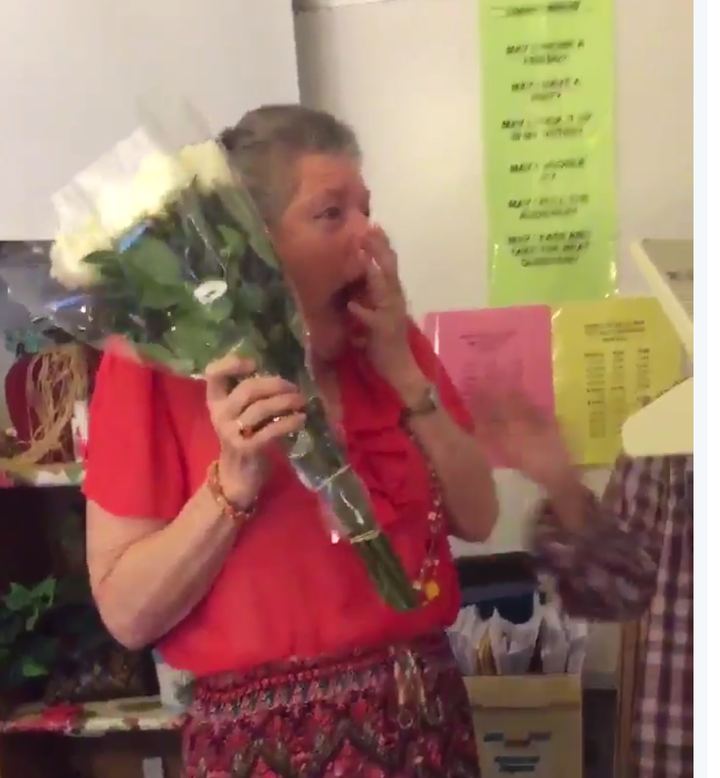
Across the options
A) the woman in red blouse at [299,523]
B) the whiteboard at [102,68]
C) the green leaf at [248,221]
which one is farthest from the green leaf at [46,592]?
the green leaf at [248,221]

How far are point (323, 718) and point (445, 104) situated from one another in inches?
32.8

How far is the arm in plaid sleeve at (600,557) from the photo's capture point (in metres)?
0.79

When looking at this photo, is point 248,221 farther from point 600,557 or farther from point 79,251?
point 600,557

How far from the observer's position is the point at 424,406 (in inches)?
29.4

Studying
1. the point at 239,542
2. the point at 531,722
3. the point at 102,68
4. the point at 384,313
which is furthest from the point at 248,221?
the point at 531,722

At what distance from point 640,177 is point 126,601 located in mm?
914

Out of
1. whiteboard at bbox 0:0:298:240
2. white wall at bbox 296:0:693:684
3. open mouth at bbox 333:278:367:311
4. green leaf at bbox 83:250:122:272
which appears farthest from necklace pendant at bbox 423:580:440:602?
whiteboard at bbox 0:0:298:240

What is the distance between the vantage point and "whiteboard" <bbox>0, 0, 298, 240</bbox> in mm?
1121

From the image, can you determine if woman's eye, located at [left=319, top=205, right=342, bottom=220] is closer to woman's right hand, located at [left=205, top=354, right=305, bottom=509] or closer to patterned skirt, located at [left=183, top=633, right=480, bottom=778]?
woman's right hand, located at [left=205, top=354, right=305, bottom=509]

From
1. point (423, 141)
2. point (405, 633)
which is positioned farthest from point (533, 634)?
point (423, 141)

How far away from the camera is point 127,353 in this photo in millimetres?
678

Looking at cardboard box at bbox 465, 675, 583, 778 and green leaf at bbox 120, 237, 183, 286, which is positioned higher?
green leaf at bbox 120, 237, 183, 286

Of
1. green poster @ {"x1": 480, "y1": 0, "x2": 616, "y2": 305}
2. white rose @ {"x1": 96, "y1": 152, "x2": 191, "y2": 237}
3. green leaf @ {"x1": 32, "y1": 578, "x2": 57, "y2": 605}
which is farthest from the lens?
green leaf @ {"x1": 32, "y1": 578, "x2": 57, "y2": 605}

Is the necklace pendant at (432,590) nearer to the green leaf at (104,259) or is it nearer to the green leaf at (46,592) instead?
the green leaf at (104,259)
